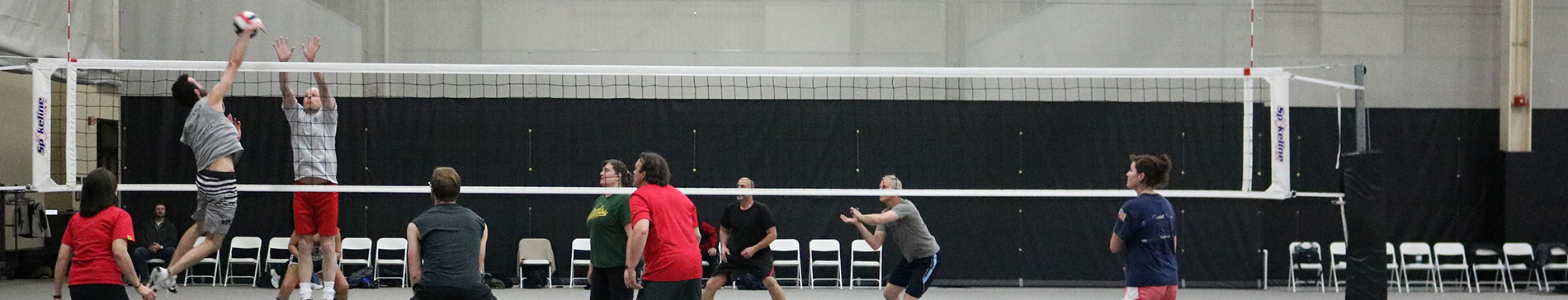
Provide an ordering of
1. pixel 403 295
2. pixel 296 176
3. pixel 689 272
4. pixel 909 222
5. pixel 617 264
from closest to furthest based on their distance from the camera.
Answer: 1. pixel 689 272
2. pixel 617 264
3. pixel 296 176
4. pixel 909 222
5. pixel 403 295

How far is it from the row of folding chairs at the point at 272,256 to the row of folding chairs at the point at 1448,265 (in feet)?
31.0

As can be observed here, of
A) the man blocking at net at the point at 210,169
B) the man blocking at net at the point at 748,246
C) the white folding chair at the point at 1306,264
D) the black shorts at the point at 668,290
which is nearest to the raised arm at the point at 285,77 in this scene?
the man blocking at net at the point at 210,169

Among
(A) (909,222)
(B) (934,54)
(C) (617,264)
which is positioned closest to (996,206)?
(B) (934,54)

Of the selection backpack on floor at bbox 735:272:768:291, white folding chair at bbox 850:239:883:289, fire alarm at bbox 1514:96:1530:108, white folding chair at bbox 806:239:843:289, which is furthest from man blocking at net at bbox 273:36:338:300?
fire alarm at bbox 1514:96:1530:108

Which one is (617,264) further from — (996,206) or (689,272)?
(996,206)

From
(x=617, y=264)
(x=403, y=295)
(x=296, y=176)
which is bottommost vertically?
(x=403, y=295)

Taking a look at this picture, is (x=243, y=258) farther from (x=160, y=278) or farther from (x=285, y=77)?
(x=160, y=278)

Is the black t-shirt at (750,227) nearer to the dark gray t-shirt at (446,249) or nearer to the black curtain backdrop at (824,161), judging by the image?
the dark gray t-shirt at (446,249)

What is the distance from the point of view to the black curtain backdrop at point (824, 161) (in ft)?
38.7

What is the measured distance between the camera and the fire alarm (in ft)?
40.6

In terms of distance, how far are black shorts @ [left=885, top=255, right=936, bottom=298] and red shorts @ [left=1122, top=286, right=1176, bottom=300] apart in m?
1.93

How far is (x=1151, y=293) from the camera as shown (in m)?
5.56

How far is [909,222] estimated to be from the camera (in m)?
7.53

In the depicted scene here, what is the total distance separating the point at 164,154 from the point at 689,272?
341 inches
